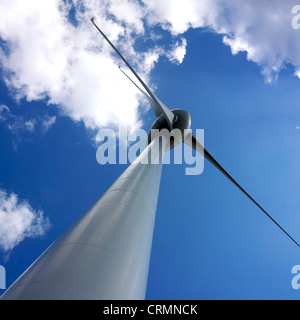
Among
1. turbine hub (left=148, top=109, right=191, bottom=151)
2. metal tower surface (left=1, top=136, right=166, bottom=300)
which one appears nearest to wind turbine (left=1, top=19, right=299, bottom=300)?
metal tower surface (left=1, top=136, right=166, bottom=300)

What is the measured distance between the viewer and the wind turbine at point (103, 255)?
425 centimetres

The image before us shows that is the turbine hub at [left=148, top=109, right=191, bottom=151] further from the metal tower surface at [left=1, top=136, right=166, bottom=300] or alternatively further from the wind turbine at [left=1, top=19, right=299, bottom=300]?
the metal tower surface at [left=1, top=136, right=166, bottom=300]

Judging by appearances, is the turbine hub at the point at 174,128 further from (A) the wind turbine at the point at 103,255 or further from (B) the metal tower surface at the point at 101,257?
(B) the metal tower surface at the point at 101,257

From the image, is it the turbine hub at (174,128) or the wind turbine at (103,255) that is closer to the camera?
the wind turbine at (103,255)

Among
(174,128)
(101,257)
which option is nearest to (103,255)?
(101,257)

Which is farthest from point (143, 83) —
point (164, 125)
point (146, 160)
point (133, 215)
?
point (133, 215)

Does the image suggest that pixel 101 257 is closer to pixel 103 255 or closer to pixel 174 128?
pixel 103 255

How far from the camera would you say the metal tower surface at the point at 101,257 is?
4234mm

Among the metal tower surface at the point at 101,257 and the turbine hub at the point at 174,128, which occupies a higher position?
the turbine hub at the point at 174,128

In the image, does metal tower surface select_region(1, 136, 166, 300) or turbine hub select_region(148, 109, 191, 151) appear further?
turbine hub select_region(148, 109, 191, 151)

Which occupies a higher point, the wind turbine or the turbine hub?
the turbine hub

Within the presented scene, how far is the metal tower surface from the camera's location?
13.9 feet

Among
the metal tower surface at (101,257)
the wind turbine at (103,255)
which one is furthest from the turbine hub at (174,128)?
the metal tower surface at (101,257)
